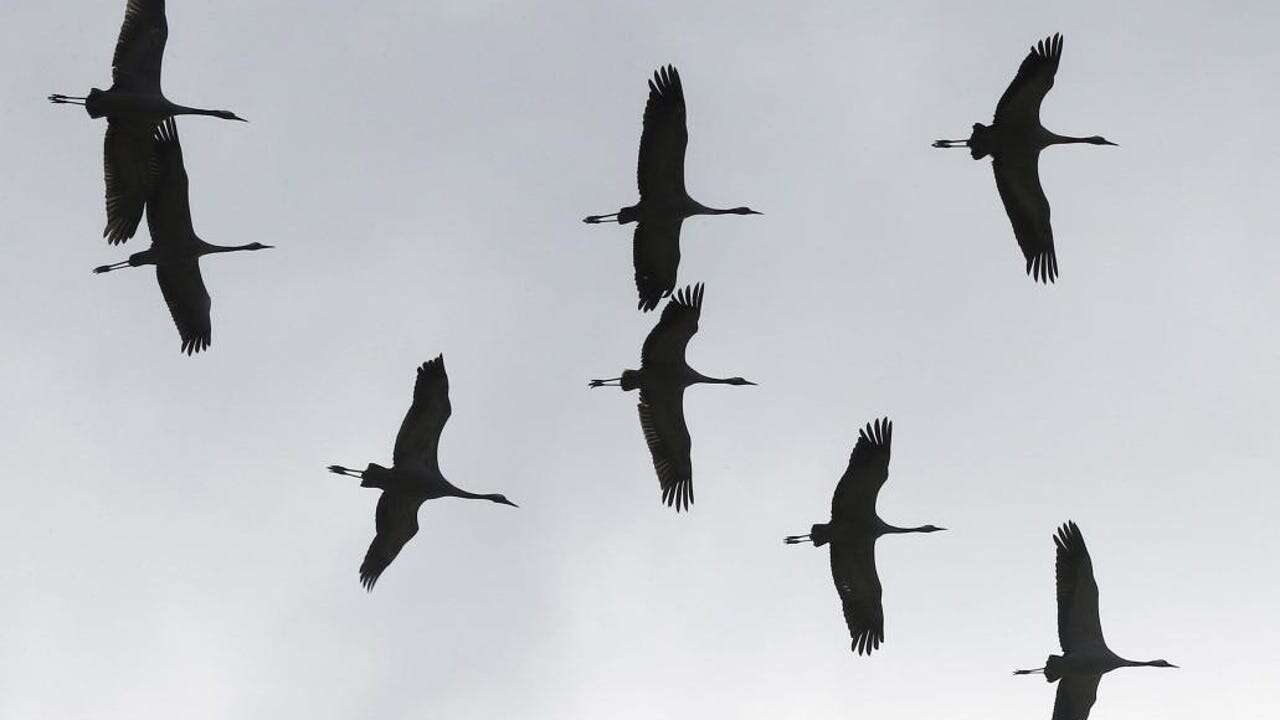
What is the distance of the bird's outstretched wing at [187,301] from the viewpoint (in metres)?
37.6

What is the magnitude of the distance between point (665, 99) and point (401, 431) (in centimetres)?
674

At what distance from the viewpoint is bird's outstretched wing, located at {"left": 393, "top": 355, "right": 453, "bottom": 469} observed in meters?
34.9

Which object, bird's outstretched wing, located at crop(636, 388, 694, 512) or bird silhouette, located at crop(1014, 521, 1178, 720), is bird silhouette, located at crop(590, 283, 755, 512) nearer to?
bird's outstretched wing, located at crop(636, 388, 694, 512)

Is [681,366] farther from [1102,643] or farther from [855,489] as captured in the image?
[1102,643]

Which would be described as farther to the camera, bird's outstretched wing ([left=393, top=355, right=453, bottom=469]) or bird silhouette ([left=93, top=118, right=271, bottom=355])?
bird silhouette ([left=93, top=118, right=271, bottom=355])

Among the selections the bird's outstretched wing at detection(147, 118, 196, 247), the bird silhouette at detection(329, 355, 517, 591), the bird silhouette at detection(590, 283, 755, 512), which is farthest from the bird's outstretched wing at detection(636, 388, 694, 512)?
the bird's outstretched wing at detection(147, 118, 196, 247)

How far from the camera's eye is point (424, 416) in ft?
115

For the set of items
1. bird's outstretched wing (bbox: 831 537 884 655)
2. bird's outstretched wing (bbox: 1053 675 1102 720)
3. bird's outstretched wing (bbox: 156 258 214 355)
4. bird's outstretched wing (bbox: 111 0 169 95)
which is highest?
bird's outstretched wing (bbox: 111 0 169 95)

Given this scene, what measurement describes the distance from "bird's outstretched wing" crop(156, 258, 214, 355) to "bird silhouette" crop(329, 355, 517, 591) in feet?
14.3

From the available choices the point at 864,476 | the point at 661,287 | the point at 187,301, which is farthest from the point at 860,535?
the point at 187,301

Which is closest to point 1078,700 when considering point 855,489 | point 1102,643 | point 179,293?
point 1102,643

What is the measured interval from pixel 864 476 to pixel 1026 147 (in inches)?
225

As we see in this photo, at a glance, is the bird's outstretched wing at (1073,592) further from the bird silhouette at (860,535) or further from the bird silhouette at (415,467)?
the bird silhouette at (415,467)

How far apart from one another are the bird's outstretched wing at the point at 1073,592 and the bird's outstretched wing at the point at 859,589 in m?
2.89
